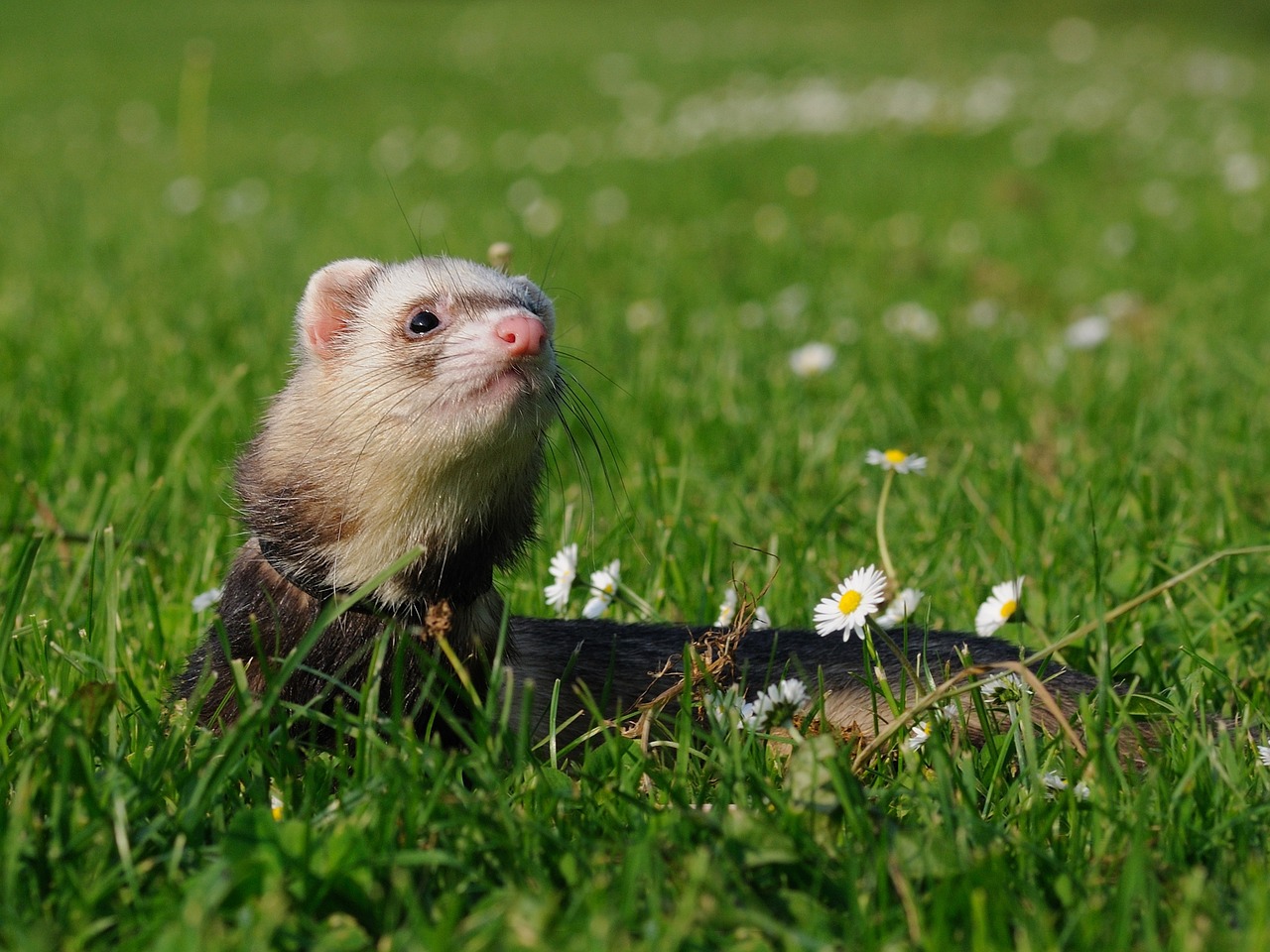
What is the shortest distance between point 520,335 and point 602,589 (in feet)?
2.98

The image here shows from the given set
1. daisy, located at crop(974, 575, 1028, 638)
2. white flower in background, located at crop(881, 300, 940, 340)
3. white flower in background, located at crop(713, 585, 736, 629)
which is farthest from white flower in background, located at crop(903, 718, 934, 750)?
white flower in background, located at crop(881, 300, 940, 340)

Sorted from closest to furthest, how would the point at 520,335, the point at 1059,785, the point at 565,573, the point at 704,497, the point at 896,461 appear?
the point at 1059,785
the point at 520,335
the point at 565,573
the point at 896,461
the point at 704,497

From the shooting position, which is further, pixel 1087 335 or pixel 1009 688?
pixel 1087 335

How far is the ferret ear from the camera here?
2.99m

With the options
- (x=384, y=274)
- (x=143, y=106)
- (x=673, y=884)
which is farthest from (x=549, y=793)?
(x=143, y=106)

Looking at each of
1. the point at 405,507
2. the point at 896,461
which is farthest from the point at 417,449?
the point at 896,461

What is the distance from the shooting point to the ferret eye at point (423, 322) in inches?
111

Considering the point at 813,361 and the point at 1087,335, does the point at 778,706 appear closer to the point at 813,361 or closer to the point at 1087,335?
the point at 813,361

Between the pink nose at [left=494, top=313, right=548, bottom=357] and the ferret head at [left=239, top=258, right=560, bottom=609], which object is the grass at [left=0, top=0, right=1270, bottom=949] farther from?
the pink nose at [left=494, top=313, right=548, bottom=357]

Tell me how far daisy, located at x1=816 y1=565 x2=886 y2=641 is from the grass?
0.29m

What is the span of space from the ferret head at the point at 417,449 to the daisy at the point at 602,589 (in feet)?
1.65

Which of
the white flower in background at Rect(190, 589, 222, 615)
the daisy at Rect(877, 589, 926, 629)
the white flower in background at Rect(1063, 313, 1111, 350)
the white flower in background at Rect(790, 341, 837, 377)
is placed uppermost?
the white flower in background at Rect(1063, 313, 1111, 350)

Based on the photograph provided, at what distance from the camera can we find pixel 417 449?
2.62m

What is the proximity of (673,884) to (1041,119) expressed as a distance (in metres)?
12.8
